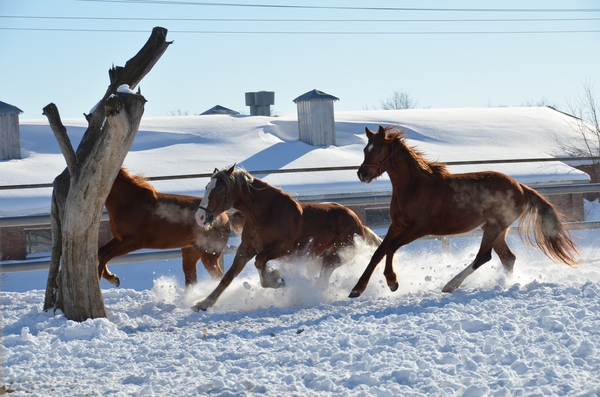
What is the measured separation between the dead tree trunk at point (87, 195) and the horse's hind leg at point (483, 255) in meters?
3.31

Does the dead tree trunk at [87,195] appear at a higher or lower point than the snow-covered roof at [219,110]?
lower

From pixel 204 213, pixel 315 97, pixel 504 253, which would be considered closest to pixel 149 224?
pixel 204 213

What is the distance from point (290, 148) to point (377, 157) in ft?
44.0

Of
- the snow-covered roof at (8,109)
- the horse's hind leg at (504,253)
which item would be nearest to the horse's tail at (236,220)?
the horse's hind leg at (504,253)

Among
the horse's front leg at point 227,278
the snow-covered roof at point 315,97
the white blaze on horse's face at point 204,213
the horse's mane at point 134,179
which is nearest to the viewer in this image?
the white blaze on horse's face at point 204,213

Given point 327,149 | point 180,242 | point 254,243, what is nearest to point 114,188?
point 180,242

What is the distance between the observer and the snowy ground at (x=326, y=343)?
4000 mm

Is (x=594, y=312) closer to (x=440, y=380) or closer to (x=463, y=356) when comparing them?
(x=463, y=356)

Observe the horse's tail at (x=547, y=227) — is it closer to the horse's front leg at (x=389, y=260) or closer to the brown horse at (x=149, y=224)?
the horse's front leg at (x=389, y=260)

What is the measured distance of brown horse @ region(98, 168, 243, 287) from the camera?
7191 millimetres

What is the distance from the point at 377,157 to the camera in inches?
284

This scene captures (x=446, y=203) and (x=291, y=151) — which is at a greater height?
(x=291, y=151)

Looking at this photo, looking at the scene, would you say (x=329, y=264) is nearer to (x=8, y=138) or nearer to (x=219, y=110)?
(x=8, y=138)

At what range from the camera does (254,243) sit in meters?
7.13
